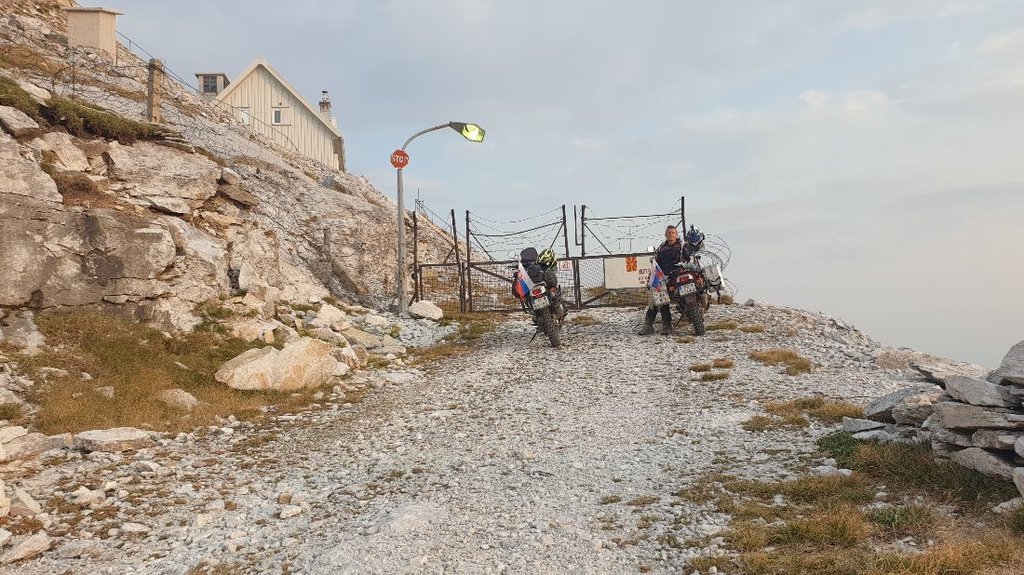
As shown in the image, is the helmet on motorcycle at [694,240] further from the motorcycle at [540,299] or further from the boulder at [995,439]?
the boulder at [995,439]

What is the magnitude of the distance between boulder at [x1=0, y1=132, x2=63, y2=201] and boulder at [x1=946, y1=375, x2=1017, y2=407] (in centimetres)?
1350

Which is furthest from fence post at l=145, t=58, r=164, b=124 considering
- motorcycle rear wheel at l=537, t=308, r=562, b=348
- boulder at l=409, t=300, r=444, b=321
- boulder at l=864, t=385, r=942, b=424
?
boulder at l=864, t=385, r=942, b=424

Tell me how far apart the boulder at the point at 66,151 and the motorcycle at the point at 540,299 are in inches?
379

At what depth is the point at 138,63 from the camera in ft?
120

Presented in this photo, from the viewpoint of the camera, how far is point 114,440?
23.4ft

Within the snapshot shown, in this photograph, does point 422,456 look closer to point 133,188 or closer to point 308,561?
point 308,561

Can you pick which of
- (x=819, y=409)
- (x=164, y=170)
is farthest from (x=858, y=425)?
(x=164, y=170)

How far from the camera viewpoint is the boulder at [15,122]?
10820mm

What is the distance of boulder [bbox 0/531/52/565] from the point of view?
15.1ft

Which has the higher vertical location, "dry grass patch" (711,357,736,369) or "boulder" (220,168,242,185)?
"boulder" (220,168,242,185)

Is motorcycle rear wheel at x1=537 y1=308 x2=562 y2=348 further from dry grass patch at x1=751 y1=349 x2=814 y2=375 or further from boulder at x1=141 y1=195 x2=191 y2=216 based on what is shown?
boulder at x1=141 y1=195 x2=191 y2=216

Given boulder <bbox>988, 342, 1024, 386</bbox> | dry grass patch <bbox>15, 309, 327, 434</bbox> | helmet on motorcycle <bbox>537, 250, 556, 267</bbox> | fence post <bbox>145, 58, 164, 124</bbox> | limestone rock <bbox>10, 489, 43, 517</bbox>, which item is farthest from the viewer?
fence post <bbox>145, 58, 164, 124</bbox>

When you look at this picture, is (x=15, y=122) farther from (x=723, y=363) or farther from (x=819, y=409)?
(x=819, y=409)

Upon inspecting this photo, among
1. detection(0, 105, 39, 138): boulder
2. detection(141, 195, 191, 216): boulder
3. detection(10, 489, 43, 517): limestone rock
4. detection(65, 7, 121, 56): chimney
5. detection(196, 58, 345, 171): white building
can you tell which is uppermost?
detection(65, 7, 121, 56): chimney
